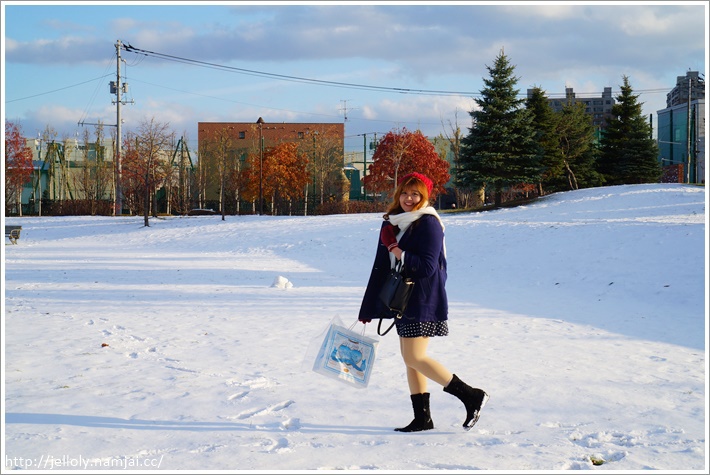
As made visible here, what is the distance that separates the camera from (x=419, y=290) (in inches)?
198

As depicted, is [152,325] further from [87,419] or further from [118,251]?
[118,251]

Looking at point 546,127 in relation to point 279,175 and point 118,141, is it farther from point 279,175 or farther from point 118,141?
point 118,141

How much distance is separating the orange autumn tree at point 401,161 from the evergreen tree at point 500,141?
6408mm

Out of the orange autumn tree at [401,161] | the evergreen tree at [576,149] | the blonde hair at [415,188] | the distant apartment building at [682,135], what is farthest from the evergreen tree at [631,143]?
the blonde hair at [415,188]

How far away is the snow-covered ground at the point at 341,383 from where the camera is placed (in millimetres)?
4598

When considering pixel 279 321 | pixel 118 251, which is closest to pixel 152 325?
pixel 279 321

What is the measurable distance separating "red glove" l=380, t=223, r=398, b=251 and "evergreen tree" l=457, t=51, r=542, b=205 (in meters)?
29.7

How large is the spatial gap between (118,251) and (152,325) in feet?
51.3

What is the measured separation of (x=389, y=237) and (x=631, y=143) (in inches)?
1517

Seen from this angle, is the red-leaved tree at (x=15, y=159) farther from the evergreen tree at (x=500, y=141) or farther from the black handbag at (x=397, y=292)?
the black handbag at (x=397, y=292)

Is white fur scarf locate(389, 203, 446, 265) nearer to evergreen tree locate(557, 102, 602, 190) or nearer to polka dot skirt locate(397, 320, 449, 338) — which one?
polka dot skirt locate(397, 320, 449, 338)

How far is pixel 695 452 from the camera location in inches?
180

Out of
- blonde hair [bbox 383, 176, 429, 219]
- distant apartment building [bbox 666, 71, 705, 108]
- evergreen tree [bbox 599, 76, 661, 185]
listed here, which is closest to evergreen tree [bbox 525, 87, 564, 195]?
evergreen tree [bbox 599, 76, 661, 185]

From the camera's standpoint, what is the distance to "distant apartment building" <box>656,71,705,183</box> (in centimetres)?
5016
